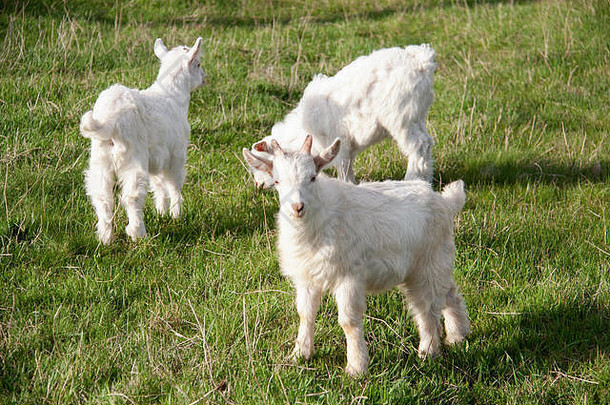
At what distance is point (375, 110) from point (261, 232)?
1451 mm

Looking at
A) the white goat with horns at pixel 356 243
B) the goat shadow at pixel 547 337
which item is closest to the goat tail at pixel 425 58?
the white goat with horns at pixel 356 243

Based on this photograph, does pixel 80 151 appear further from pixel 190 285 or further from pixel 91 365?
pixel 91 365

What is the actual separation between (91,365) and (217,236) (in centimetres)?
177

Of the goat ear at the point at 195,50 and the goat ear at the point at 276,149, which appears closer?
the goat ear at the point at 276,149

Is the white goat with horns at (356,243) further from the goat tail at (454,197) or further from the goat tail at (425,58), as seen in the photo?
the goat tail at (425,58)

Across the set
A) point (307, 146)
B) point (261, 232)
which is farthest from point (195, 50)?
point (307, 146)

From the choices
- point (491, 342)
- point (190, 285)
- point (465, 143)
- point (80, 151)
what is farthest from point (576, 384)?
point (80, 151)

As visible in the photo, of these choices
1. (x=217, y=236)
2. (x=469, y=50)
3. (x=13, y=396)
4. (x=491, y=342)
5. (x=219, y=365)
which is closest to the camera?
(x=13, y=396)

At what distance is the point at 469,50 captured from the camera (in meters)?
9.02

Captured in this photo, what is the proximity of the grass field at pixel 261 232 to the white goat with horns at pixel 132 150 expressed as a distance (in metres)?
0.24

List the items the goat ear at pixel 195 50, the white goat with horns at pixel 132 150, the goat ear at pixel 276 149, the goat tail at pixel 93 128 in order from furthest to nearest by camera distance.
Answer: the goat ear at pixel 195 50, the white goat with horns at pixel 132 150, the goat tail at pixel 93 128, the goat ear at pixel 276 149

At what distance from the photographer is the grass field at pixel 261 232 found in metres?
3.85

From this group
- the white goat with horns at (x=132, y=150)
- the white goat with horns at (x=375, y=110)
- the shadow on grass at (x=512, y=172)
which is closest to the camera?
the white goat with horns at (x=132, y=150)

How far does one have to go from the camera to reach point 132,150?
Result: 4.94 metres
